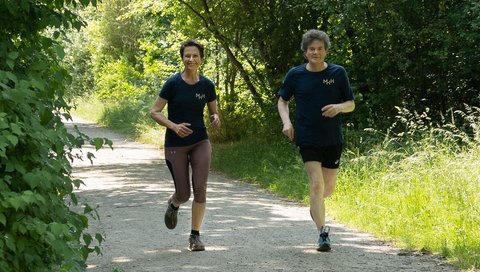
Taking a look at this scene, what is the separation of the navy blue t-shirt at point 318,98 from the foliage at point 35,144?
2971 mm

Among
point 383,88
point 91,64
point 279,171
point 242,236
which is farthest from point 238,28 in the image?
point 91,64

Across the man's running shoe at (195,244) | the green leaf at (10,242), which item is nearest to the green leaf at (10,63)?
the green leaf at (10,242)

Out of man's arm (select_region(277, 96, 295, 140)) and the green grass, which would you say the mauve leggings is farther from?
the green grass

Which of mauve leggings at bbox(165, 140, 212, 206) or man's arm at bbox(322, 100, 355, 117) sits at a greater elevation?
man's arm at bbox(322, 100, 355, 117)

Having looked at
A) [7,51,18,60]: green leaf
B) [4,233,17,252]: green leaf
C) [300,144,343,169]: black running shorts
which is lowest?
[4,233,17,252]: green leaf

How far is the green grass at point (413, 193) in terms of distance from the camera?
8781 millimetres

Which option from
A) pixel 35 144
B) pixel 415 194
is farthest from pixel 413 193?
pixel 35 144

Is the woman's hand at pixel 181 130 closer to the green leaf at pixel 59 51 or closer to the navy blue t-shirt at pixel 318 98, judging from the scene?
the navy blue t-shirt at pixel 318 98

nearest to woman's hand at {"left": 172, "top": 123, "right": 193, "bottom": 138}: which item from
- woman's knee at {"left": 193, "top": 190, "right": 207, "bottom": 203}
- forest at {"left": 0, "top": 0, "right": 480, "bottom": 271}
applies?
woman's knee at {"left": 193, "top": 190, "right": 207, "bottom": 203}

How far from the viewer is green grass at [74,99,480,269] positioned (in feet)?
28.8

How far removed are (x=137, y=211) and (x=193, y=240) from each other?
10.7ft

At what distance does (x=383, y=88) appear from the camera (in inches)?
694

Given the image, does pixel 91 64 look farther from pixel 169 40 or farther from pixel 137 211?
pixel 137 211

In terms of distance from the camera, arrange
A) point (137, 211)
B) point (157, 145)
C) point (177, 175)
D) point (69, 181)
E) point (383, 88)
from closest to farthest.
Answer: point (69, 181) → point (177, 175) → point (137, 211) → point (383, 88) → point (157, 145)
